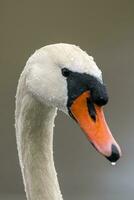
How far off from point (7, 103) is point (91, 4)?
1.99 feet

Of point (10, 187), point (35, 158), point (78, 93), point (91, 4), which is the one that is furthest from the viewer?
point (10, 187)

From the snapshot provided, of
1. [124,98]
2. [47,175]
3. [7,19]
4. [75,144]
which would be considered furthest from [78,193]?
[47,175]

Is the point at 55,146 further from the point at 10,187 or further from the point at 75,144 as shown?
the point at 10,187

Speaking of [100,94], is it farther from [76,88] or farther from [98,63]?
[98,63]

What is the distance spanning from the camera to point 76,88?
2.75 feet

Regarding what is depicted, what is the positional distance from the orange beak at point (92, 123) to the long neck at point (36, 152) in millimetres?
113

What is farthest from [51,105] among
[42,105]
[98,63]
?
[98,63]

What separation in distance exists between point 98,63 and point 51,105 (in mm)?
2132

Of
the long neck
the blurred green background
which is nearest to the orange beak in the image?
the long neck

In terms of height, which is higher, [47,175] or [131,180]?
[47,175]

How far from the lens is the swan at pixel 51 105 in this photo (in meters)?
0.83

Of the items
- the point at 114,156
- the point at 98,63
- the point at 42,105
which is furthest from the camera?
the point at 98,63

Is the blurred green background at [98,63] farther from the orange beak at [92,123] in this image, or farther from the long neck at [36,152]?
the orange beak at [92,123]

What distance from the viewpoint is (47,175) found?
996 millimetres
